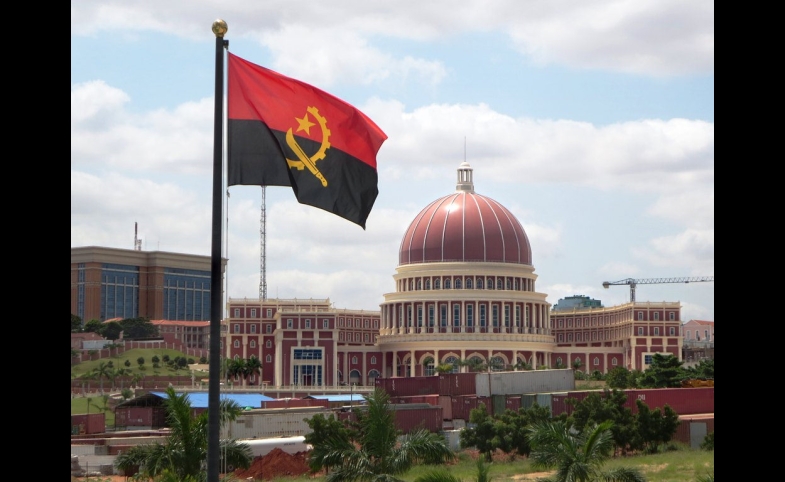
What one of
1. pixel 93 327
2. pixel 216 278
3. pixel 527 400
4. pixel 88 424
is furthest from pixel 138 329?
pixel 216 278

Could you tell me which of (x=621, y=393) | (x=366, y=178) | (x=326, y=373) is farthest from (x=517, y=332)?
(x=366, y=178)

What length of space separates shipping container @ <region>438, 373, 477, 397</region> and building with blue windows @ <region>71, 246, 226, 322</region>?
4034 inches

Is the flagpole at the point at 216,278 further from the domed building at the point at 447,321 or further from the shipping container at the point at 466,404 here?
the domed building at the point at 447,321

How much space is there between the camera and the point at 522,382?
234 feet

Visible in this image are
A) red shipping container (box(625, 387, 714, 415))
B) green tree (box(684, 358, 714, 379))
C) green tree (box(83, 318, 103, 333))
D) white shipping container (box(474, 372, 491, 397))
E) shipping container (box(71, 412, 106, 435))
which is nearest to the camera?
red shipping container (box(625, 387, 714, 415))

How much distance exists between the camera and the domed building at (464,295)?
120688 mm

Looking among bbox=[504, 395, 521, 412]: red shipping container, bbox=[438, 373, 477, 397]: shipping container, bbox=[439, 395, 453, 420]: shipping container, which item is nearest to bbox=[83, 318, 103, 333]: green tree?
bbox=[438, 373, 477, 397]: shipping container

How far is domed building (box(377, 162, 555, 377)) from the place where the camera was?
12069 centimetres

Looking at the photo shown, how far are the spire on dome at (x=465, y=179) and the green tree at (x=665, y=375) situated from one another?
49.8 m

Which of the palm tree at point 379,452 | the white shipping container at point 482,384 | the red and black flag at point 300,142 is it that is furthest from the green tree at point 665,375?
the red and black flag at point 300,142

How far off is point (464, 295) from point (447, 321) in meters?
3.27

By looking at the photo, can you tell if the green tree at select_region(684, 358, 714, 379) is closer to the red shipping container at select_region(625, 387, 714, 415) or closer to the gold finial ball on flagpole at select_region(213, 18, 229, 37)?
the red shipping container at select_region(625, 387, 714, 415)
